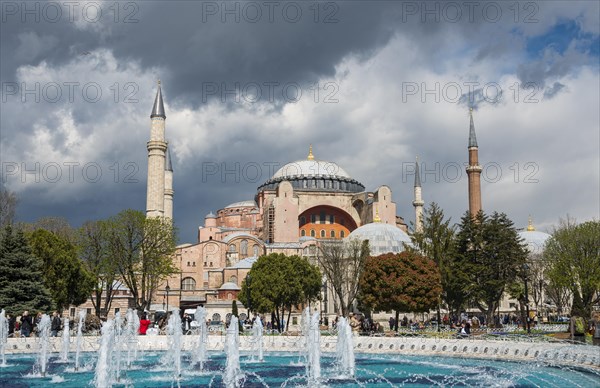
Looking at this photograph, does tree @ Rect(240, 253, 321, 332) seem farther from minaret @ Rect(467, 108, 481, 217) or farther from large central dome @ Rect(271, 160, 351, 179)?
large central dome @ Rect(271, 160, 351, 179)

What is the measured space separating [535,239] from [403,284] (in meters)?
31.7

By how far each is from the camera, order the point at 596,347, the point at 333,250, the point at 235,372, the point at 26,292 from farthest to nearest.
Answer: the point at 333,250 < the point at 26,292 < the point at 596,347 < the point at 235,372

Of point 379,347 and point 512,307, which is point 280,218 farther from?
point 379,347

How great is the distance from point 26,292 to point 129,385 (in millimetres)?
13640

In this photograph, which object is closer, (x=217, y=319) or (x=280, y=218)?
(x=217, y=319)

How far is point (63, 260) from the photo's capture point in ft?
97.6

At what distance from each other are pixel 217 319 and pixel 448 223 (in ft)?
72.5

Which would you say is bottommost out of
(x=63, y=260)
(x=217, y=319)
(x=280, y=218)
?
(x=217, y=319)

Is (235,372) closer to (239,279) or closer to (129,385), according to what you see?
(129,385)

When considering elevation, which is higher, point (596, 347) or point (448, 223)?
point (448, 223)

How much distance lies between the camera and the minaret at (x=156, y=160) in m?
46.5

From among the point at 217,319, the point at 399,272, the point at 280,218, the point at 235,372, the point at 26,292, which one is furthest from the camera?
the point at 280,218

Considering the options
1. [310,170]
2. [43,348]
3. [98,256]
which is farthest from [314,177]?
[43,348]

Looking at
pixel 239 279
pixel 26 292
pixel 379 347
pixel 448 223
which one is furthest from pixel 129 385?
pixel 239 279
